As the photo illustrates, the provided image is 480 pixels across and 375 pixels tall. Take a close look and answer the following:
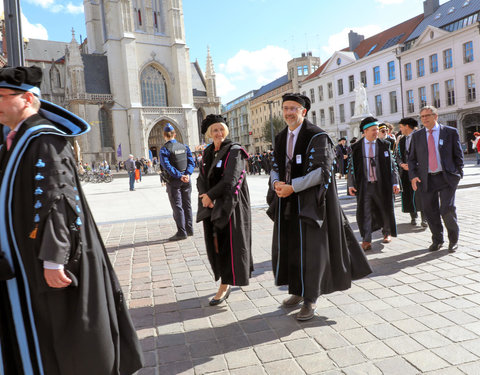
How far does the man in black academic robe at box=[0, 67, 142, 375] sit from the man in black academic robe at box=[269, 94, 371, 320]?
1.84 m

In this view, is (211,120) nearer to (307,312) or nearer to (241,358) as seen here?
(307,312)

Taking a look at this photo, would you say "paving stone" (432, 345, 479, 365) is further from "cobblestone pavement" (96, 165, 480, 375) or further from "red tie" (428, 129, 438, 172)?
"red tie" (428, 129, 438, 172)

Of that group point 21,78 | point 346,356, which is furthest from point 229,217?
point 21,78

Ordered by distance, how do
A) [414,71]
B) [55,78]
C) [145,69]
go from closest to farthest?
[414,71]
[145,69]
[55,78]

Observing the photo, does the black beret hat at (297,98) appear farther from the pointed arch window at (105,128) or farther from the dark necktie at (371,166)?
the pointed arch window at (105,128)

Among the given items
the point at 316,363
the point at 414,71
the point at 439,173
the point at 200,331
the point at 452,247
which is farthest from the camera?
the point at 414,71

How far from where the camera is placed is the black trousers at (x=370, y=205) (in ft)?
19.1

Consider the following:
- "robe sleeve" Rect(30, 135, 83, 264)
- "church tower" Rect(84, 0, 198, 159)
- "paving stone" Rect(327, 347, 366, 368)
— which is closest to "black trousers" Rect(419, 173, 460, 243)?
"paving stone" Rect(327, 347, 366, 368)

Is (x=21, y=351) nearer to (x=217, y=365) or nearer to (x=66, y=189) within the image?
(x=66, y=189)

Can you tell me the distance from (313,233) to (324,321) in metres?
0.80

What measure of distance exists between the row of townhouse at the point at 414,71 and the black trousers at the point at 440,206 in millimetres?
25570

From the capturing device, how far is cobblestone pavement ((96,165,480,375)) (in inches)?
108

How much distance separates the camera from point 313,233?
11.0 feet

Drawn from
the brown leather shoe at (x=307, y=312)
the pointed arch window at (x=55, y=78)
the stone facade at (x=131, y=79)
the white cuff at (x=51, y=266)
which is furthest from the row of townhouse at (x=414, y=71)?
the pointed arch window at (x=55, y=78)
